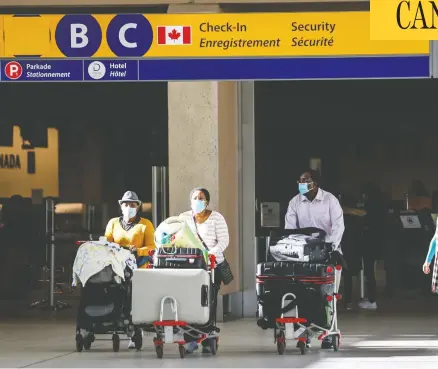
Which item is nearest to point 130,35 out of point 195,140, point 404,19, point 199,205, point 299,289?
point 195,140

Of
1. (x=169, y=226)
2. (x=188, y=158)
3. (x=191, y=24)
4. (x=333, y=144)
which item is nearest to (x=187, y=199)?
(x=188, y=158)

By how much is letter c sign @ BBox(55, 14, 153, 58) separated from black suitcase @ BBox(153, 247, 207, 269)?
348 cm

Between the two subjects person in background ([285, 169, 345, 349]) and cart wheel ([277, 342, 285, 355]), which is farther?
person in background ([285, 169, 345, 349])

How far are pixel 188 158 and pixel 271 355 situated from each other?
4.07 m

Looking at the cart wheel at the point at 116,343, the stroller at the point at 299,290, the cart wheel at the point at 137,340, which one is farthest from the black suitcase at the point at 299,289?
the cart wheel at the point at 116,343

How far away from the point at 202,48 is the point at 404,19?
2.43 meters

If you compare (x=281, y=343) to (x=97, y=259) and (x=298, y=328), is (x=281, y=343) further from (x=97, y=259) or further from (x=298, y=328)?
(x=97, y=259)

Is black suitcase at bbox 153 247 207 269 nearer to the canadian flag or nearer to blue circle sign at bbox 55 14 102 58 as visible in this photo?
the canadian flag

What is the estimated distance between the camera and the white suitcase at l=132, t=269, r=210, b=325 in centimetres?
1370

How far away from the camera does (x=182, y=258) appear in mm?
13898

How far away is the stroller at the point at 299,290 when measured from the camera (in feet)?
45.6

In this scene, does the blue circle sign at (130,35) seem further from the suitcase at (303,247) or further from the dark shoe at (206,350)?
the dark shoe at (206,350)

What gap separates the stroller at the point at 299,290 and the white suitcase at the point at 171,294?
2.10 feet

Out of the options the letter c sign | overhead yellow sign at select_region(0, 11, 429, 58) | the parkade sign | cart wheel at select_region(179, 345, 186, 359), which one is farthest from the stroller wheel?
the letter c sign
